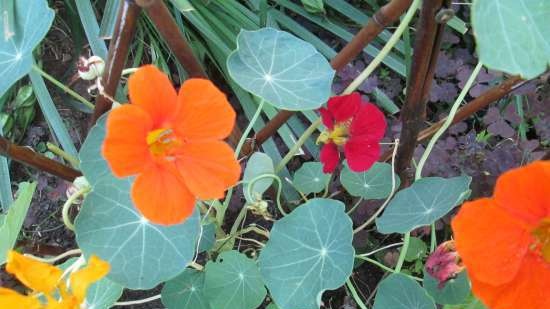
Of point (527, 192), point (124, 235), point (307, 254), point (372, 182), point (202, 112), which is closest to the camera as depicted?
point (527, 192)

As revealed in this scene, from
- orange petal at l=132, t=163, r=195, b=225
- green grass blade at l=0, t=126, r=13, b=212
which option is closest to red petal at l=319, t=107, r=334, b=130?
orange petal at l=132, t=163, r=195, b=225

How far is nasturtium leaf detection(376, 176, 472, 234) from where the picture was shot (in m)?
0.96

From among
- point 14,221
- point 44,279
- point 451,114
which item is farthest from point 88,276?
point 451,114

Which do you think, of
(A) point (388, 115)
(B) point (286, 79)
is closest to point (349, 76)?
(A) point (388, 115)

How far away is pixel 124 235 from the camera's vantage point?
89 cm

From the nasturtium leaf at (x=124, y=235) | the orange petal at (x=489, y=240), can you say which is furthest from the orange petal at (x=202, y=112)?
the orange petal at (x=489, y=240)

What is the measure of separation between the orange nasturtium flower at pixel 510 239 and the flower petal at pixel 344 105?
0.44 meters

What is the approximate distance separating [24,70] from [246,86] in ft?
1.05

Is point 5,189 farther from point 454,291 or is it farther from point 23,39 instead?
point 454,291

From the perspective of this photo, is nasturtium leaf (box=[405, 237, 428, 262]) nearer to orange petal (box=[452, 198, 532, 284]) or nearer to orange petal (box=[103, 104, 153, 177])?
orange petal (box=[452, 198, 532, 284])

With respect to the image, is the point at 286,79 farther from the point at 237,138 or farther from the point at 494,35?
the point at 494,35

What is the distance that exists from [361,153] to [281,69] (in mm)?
204

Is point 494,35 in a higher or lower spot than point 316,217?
higher

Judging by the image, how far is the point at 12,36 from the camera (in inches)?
37.3
